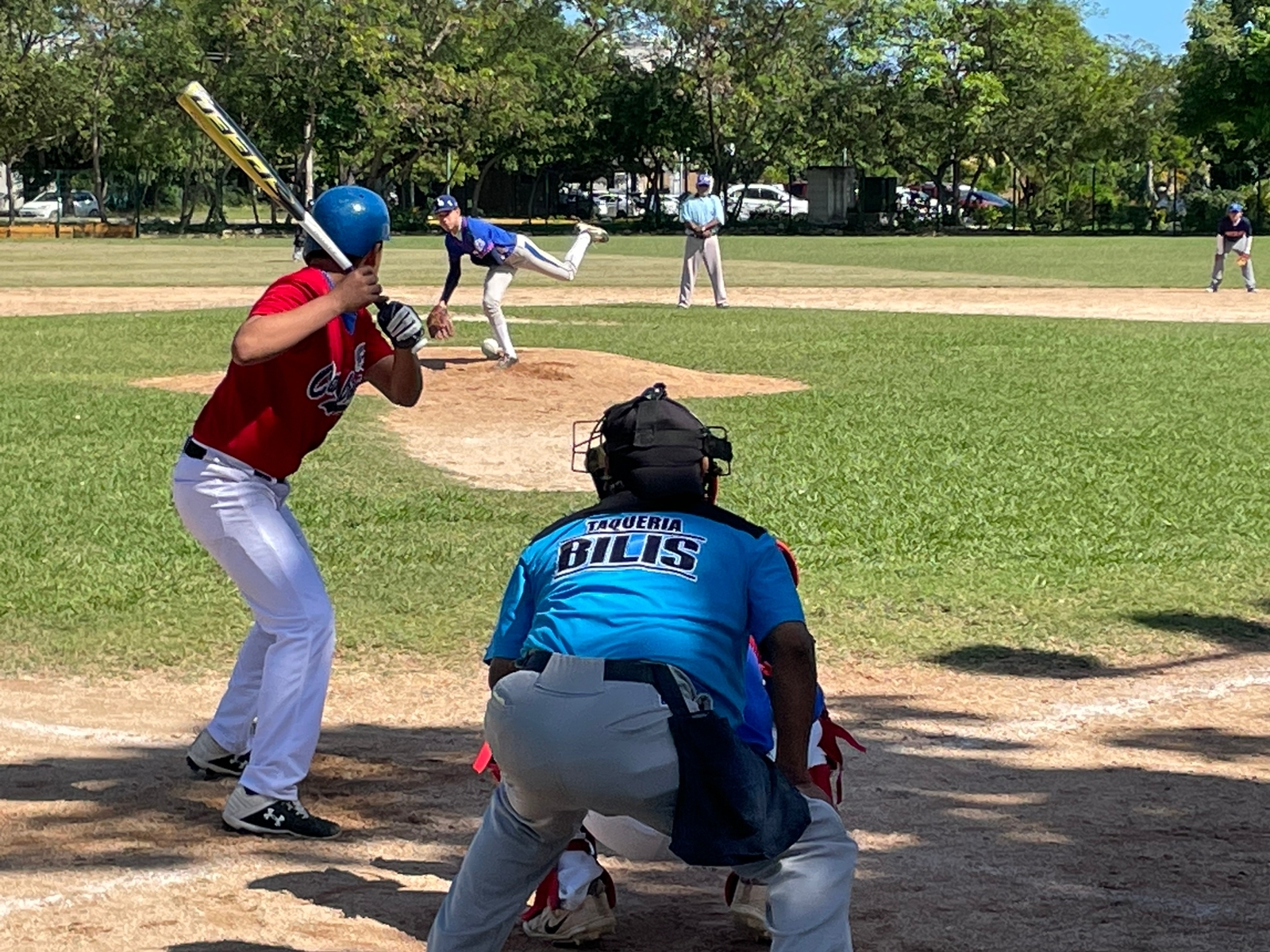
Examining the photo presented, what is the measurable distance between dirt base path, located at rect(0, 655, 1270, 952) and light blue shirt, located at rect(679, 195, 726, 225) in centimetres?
2045

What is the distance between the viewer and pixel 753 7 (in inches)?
2835

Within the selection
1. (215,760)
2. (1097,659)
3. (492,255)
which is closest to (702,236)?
(492,255)

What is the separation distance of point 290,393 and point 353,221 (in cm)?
58

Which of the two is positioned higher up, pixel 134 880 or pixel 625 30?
pixel 625 30

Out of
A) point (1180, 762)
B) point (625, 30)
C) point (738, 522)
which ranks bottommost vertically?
point (1180, 762)

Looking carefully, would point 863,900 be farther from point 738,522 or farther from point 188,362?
point 188,362

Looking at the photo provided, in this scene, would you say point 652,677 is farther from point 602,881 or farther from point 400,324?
point 400,324

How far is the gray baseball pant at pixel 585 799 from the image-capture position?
11.2ft

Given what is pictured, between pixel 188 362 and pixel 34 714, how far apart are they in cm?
1322

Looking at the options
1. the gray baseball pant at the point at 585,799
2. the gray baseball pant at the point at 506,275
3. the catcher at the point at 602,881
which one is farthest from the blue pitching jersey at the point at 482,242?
the gray baseball pant at the point at 585,799

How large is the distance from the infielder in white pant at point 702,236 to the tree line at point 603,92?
38830 millimetres

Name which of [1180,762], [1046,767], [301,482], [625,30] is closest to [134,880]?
[1046,767]

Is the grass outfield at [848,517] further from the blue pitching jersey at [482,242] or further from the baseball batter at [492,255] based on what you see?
the blue pitching jersey at [482,242]

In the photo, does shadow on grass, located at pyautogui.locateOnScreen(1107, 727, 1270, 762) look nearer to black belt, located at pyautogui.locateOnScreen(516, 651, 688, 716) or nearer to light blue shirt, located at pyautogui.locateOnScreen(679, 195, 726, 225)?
black belt, located at pyautogui.locateOnScreen(516, 651, 688, 716)
